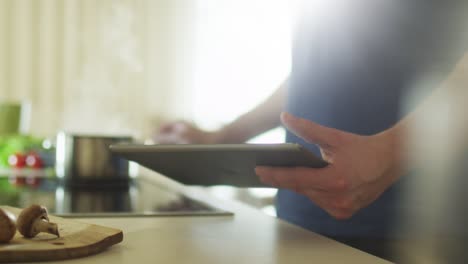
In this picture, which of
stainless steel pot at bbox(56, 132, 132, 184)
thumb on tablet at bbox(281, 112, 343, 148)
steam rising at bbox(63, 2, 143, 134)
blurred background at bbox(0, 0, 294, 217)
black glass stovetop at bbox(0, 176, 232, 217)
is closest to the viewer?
thumb on tablet at bbox(281, 112, 343, 148)

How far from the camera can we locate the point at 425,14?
86 cm

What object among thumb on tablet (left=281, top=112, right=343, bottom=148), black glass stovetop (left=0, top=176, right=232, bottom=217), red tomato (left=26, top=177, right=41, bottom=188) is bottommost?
red tomato (left=26, top=177, right=41, bottom=188)

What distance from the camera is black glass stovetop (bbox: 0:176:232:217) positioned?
748 millimetres

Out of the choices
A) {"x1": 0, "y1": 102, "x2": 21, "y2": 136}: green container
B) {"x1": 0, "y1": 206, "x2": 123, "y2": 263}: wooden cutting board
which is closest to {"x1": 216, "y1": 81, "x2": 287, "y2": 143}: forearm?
{"x1": 0, "y1": 206, "x2": 123, "y2": 263}: wooden cutting board

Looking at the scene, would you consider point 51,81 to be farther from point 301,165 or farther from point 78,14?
point 301,165

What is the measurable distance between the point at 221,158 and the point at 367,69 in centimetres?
40

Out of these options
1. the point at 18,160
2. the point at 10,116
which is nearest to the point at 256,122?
the point at 18,160

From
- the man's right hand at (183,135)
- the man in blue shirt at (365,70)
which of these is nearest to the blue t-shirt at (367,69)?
the man in blue shirt at (365,70)

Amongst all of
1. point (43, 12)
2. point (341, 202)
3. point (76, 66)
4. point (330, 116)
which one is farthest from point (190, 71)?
point (341, 202)

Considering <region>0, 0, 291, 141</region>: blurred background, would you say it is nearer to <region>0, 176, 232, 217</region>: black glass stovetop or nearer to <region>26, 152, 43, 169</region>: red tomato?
<region>26, 152, 43, 169</region>: red tomato

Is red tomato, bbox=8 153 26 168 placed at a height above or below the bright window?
below

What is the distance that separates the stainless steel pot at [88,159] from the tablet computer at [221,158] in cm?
48

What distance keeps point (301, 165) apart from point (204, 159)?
0.31ft

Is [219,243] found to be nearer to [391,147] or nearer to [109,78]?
[391,147]
